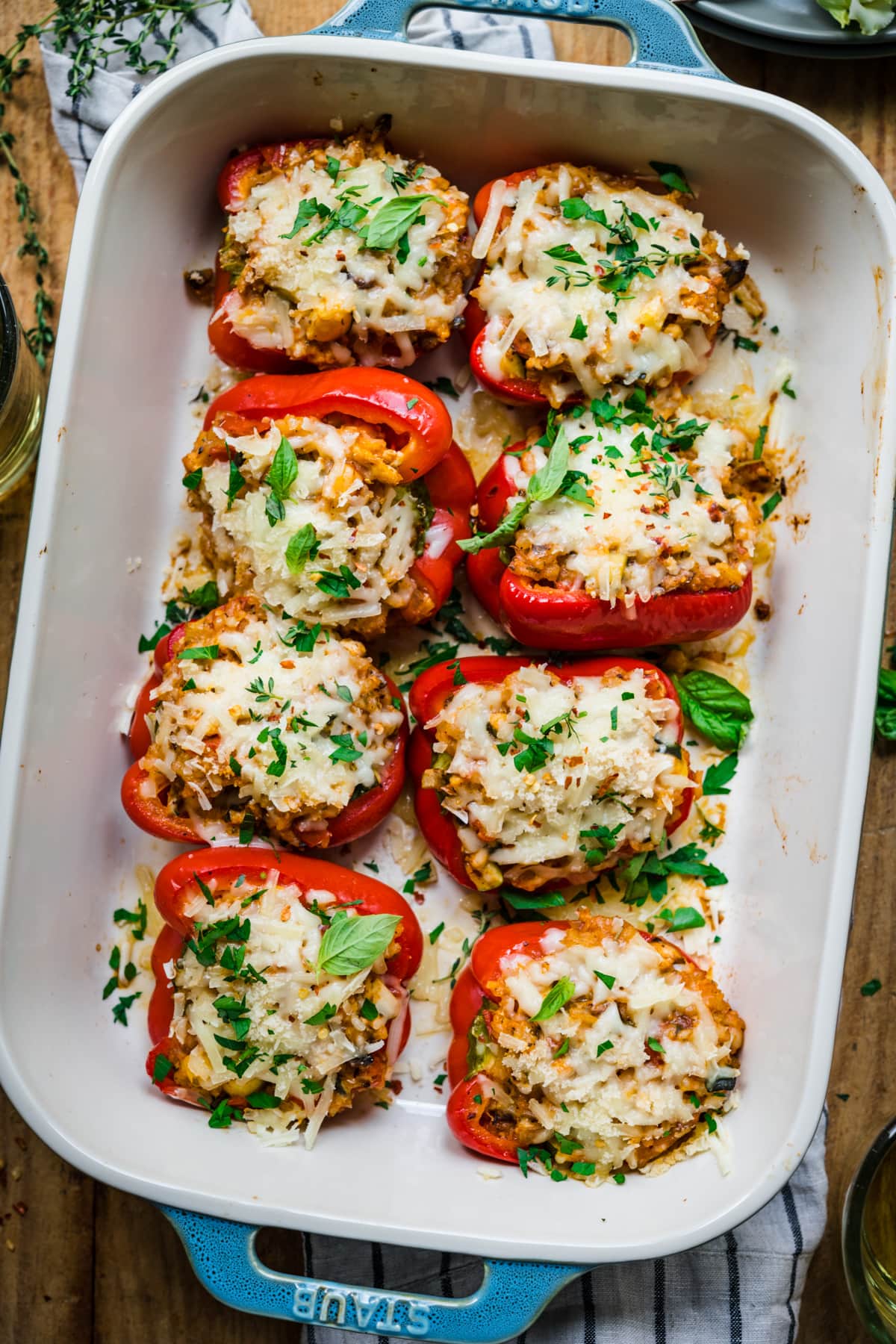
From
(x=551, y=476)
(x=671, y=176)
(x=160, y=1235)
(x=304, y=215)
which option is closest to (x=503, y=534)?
(x=551, y=476)

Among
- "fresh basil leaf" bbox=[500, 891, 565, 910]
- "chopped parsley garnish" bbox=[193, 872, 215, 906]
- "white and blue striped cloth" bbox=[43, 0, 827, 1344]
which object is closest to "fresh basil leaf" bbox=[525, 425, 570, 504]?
"fresh basil leaf" bbox=[500, 891, 565, 910]

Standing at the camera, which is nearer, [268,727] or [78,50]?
[268,727]

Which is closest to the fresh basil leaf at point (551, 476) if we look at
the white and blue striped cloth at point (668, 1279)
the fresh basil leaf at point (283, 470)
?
the fresh basil leaf at point (283, 470)

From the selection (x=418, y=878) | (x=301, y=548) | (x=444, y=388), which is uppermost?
(x=444, y=388)

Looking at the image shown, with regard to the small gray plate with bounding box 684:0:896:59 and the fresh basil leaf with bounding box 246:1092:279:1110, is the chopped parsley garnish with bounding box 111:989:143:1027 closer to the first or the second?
the fresh basil leaf with bounding box 246:1092:279:1110

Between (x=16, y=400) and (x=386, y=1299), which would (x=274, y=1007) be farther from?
(x=16, y=400)

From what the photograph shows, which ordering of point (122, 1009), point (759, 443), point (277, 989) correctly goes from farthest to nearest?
1. point (759, 443)
2. point (122, 1009)
3. point (277, 989)

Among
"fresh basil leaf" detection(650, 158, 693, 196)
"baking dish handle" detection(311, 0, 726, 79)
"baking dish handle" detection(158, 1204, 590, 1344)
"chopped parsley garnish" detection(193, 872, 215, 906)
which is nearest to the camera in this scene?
"baking dish handle" detection(158, 1204, 590, 1344)
